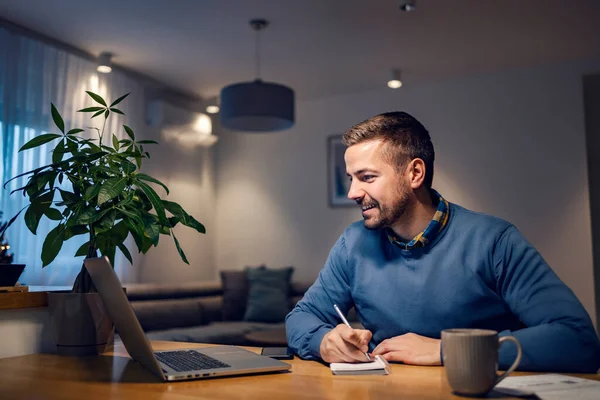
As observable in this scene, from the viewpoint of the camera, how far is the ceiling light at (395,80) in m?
4.99

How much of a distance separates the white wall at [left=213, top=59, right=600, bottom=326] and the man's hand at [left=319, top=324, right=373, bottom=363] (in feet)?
13.6

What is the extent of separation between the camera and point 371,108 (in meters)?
5.55

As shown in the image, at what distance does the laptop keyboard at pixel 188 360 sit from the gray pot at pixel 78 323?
0.21m

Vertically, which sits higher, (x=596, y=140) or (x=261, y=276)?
(x=596, y=140)

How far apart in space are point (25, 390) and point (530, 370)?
3.11ft

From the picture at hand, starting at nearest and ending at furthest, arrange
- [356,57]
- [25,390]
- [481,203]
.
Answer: [25,390], [356,57], [481,203]

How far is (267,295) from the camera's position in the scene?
5008mm

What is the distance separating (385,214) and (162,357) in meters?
0.70

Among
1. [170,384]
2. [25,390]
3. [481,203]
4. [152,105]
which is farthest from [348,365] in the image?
[152,105]

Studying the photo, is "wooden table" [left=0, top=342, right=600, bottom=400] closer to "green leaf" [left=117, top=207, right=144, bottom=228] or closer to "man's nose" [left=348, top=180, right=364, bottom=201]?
"green leaf" [left=117, top=207, right=144, bottom=228]

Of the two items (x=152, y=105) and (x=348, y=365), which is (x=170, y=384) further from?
(x=152, y=105)

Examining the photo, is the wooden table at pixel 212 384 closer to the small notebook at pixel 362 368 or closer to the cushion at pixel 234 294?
the small notebook at pixel 362 368

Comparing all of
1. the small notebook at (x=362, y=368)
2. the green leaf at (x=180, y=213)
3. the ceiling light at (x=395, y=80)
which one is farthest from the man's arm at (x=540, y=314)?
the ceiling light at (x=395, y=80)

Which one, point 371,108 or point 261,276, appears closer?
point 261,276
